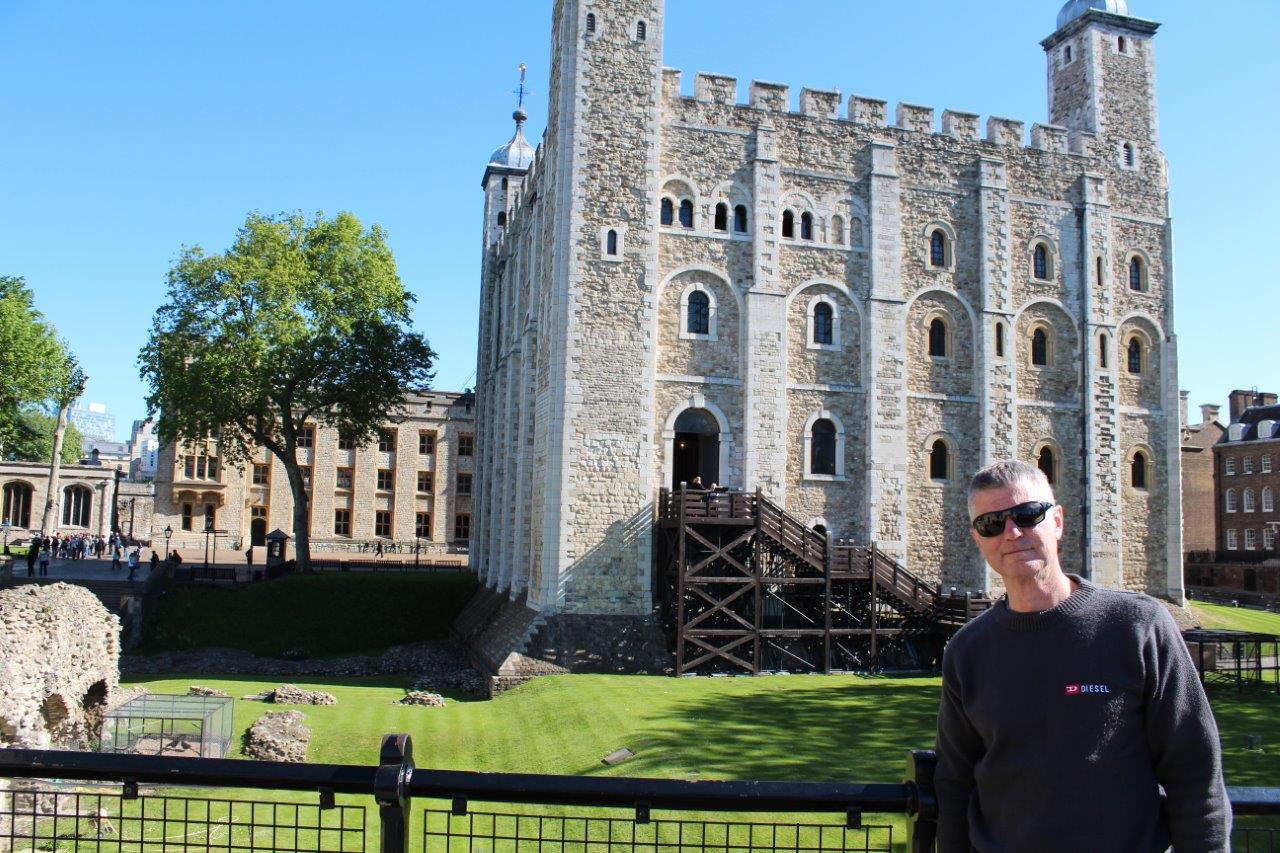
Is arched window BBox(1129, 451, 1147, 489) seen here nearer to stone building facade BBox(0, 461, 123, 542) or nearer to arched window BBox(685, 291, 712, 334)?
arched window BBox(685, 291, 712, 334)

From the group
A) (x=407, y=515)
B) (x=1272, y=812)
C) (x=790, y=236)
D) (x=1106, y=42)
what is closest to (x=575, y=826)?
(x=1272, y=812)

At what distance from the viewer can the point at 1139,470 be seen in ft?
99.9

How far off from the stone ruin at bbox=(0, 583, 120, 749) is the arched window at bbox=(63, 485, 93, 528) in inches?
1940

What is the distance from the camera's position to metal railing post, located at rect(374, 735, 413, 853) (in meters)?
3.89

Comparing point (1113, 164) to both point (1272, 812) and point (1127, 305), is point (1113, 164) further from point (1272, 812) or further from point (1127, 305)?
point (1272, 812)

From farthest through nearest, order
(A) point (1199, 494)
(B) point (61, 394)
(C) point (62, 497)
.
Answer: (C) point (62, 497) < (A) point (1199, 494) < (B) point (61, 394)

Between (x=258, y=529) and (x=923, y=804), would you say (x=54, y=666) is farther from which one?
(x=258, y=529)

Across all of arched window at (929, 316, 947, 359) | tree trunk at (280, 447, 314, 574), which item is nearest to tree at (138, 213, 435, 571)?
tree trunk at (280, 447, 314, 574)

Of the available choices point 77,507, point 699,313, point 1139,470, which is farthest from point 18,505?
point 1139,470

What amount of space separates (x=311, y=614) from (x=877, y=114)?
2437cm

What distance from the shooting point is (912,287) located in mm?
28312

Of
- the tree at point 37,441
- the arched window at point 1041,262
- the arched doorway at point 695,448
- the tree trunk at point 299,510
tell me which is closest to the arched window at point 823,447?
the arched doorway at point 695,448

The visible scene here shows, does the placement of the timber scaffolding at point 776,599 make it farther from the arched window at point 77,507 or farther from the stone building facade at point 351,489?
the arched window at point 77,507

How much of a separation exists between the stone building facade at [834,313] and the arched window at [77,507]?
39.4 metres
